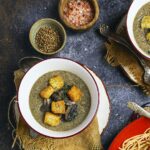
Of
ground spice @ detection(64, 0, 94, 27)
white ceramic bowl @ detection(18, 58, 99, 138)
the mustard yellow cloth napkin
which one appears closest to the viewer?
white ceramic bowl @ detection(18, 58, 99, 138)

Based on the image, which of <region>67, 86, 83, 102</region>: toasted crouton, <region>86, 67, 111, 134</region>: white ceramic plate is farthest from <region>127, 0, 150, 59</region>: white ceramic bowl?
<region>67, 86, 83, 102</region>: toasted crouton

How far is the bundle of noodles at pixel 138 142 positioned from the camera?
2.50 meters

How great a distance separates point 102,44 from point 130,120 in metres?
0.40

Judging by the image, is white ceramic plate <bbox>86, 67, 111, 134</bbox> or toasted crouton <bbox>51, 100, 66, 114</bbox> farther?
white ceramic plate <bbox>86, 67, 111, 134</bbox>

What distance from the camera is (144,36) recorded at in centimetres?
254

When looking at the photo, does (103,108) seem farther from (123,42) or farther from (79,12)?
(79,12)

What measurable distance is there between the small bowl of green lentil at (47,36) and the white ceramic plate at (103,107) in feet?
0.73

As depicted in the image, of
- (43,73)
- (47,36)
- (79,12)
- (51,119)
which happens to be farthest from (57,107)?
(79,12)

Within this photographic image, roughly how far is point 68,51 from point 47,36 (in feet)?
0.45

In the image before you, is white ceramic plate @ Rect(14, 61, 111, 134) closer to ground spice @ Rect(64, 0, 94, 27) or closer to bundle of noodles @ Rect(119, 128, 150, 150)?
bundle of noodles @ Rect(119, 128, 150, 150)

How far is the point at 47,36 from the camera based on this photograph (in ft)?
8.44

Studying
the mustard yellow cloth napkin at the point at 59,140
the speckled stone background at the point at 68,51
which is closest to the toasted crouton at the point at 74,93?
the mustard yellow cloth napkin at the point at 59,140

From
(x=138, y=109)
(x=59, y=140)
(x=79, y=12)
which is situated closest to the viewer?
(x=138, y=109)

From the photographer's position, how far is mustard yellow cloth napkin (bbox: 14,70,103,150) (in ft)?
8.13
